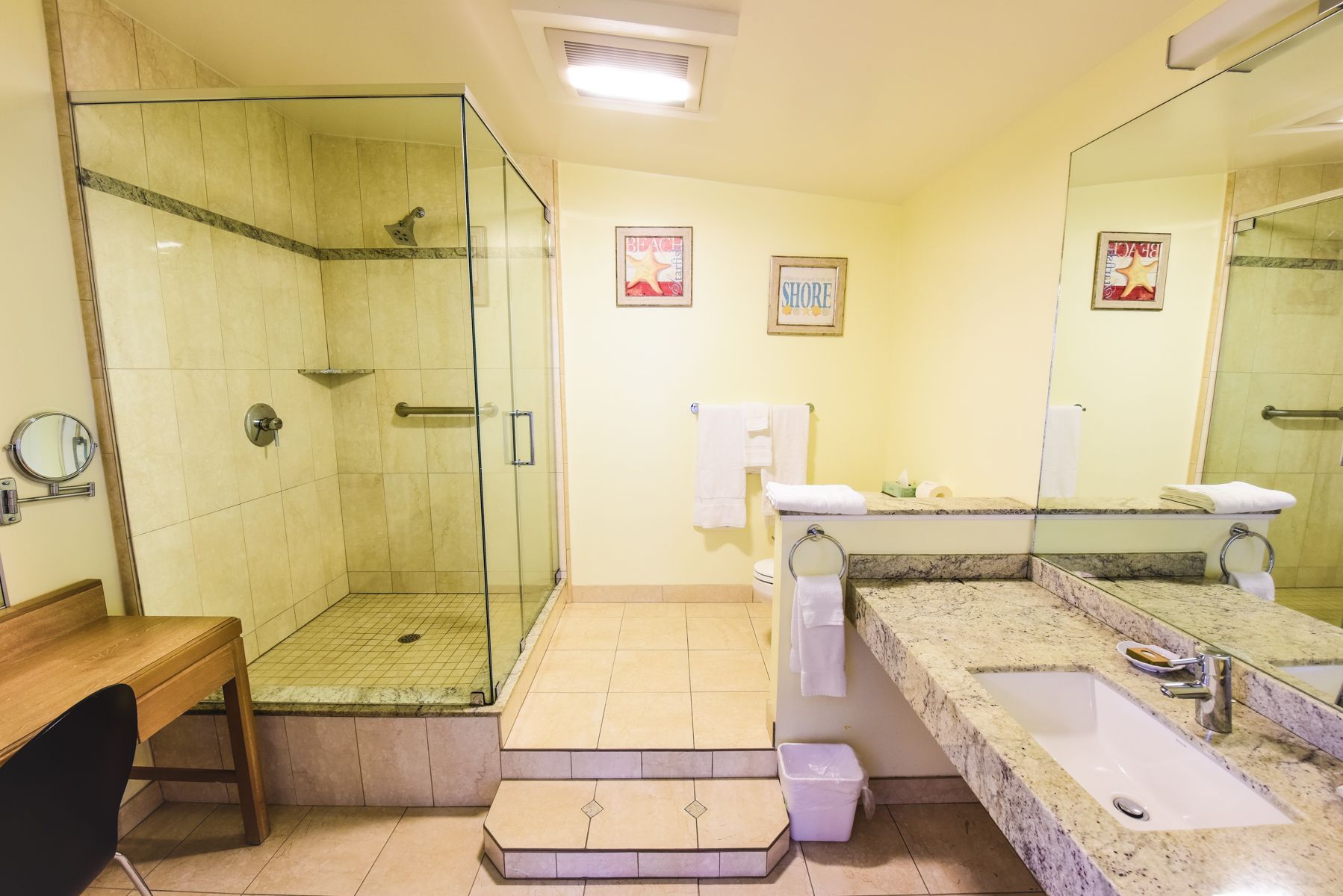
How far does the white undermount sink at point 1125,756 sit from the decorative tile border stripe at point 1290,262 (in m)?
0.83

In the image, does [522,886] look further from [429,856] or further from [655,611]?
[655,611]

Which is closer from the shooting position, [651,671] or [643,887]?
[643,887]

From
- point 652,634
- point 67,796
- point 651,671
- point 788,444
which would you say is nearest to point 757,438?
point 788,444

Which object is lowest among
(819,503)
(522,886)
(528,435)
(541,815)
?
(522,886)

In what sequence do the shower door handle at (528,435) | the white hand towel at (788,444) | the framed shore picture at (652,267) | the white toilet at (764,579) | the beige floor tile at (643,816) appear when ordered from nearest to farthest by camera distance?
the beige floor tile at (643,816), the shower door handle at (528,435), the white toilet at (764,579), the framed shore picture at (652,267), the white hand towel at (788,444)

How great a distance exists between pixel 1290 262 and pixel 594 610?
8.92 ft

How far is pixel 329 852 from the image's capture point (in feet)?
5.16

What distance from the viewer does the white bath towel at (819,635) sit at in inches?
61.4

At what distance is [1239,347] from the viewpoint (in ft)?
3.42

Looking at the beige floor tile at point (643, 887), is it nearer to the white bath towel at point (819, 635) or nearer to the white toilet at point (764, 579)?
the white bath towel at point (819, 635)

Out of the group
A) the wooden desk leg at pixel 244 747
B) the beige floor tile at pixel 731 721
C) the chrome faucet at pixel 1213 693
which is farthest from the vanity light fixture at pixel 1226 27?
the wooden desk leg at pixel 244 747

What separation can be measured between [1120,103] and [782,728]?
2044 millimetres

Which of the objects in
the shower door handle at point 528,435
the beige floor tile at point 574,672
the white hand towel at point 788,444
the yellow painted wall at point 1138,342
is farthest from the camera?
the white hand towel at point 788,444

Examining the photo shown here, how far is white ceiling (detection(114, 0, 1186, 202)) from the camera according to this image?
50.3 inches
